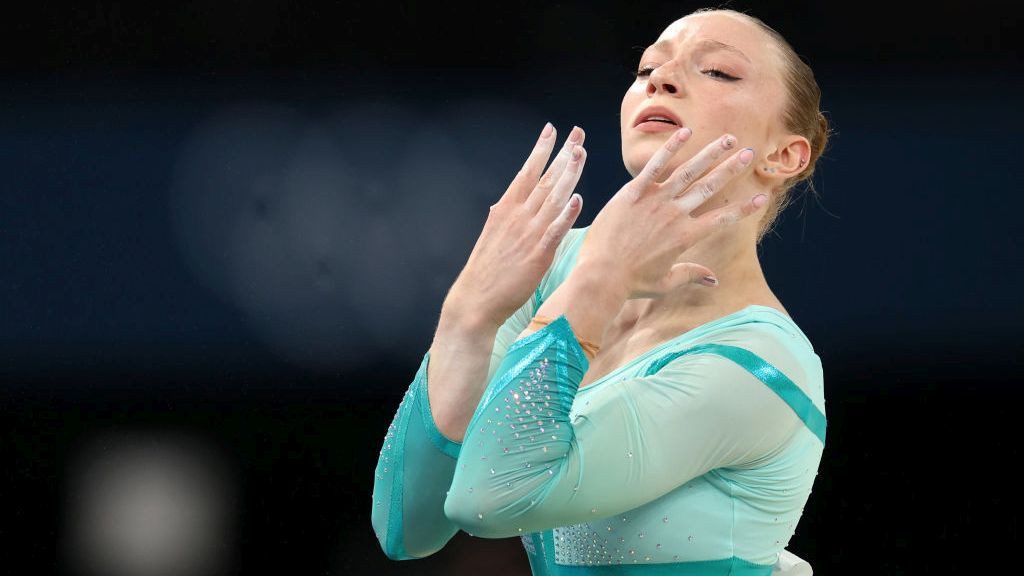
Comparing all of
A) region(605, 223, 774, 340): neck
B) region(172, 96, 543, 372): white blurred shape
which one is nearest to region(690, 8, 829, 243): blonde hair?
region(605, 223, 774, 340): neck

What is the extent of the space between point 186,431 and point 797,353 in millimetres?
1478

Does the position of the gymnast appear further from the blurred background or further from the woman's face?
the blurred background

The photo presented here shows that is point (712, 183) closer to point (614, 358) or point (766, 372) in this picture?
point (766, 372)

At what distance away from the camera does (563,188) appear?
120 centimetres

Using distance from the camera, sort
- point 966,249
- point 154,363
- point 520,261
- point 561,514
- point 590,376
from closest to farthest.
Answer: point 561,514 → point 520,261 → point 590,376 → point 966,249 → point 154,363

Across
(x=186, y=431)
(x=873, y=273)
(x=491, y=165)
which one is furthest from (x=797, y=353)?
(x=186, y=431)

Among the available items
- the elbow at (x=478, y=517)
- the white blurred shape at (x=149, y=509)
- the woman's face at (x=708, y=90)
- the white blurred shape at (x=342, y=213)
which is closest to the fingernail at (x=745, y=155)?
the woman's face at (x=708, y=90)

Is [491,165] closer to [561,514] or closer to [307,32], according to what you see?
[307,32]

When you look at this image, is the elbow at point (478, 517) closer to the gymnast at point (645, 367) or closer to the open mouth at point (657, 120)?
the gymnast at point (645, 367)

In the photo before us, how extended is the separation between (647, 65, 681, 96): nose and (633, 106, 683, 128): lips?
3cm

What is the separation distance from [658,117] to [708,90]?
67mm

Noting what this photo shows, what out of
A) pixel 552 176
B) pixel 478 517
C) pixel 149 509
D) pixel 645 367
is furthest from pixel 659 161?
pixel 149 509

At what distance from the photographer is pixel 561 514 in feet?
3.52

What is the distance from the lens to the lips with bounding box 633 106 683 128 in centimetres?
130
